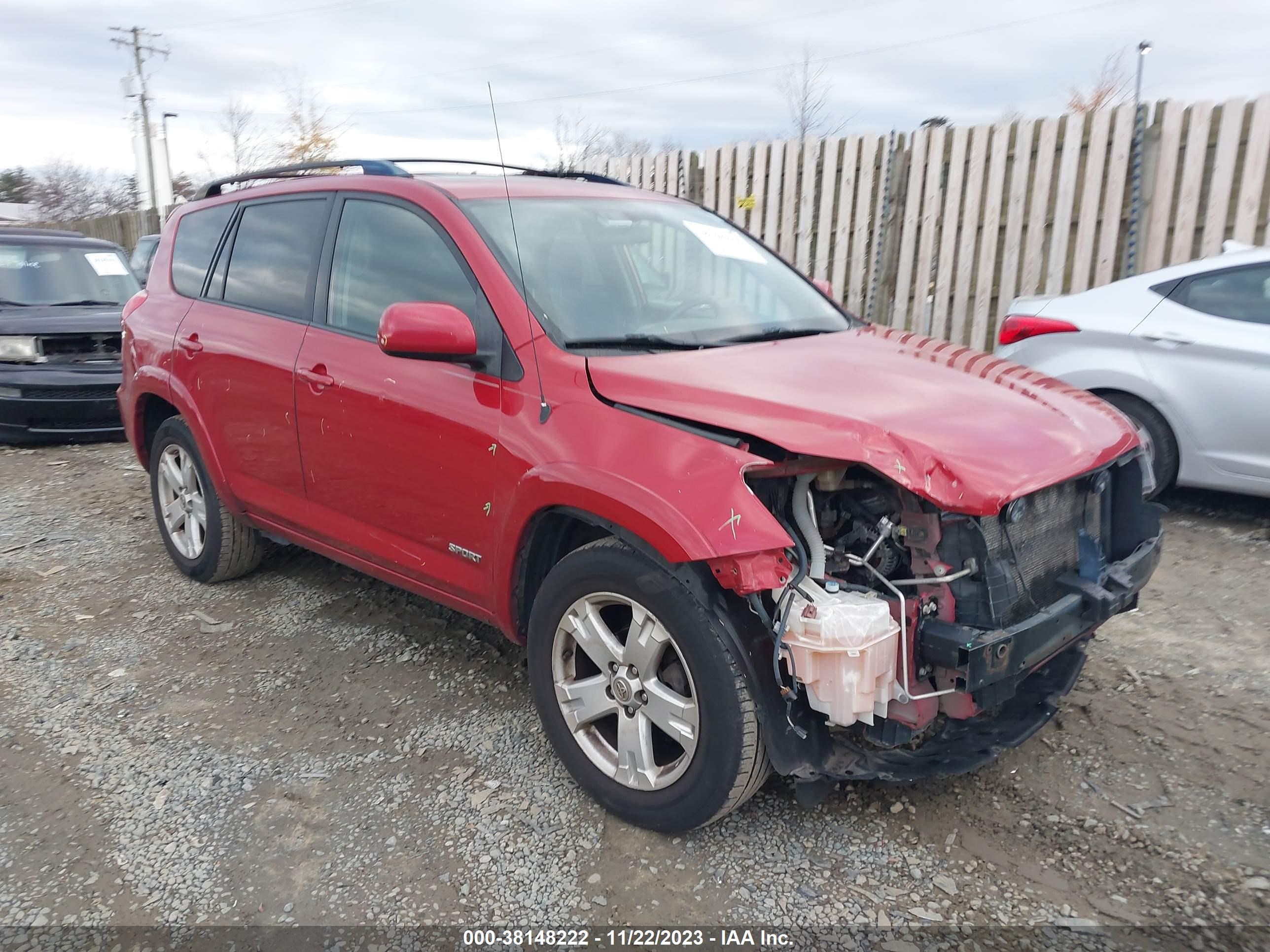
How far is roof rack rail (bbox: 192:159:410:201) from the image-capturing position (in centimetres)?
372

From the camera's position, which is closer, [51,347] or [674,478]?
[674,478]

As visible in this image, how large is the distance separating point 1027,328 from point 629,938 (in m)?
4.47

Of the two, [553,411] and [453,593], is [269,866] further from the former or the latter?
[553,411]

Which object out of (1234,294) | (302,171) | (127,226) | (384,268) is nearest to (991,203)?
(1234,294)

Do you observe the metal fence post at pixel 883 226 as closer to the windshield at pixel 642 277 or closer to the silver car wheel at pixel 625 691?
the windshield at pixel 642 277

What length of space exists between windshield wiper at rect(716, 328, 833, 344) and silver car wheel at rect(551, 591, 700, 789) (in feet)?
3.30

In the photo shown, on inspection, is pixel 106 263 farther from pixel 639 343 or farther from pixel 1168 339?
pixel 1168 339

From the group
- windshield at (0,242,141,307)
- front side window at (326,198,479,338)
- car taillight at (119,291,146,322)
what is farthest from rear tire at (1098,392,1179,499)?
windshield at (0,242,141,307)

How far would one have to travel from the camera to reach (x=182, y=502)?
4738 mm

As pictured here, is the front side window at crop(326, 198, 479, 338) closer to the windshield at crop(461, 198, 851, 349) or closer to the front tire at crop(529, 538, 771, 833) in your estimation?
the windshield at crop(461, 198, 851, 349)

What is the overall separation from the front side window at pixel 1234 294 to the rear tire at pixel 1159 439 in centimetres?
60

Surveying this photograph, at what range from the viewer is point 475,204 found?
10.6ft

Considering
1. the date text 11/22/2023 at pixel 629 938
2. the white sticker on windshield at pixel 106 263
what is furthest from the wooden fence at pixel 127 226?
the date text 11/22/2023 at pixel 629 938

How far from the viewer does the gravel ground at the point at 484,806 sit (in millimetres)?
2469
